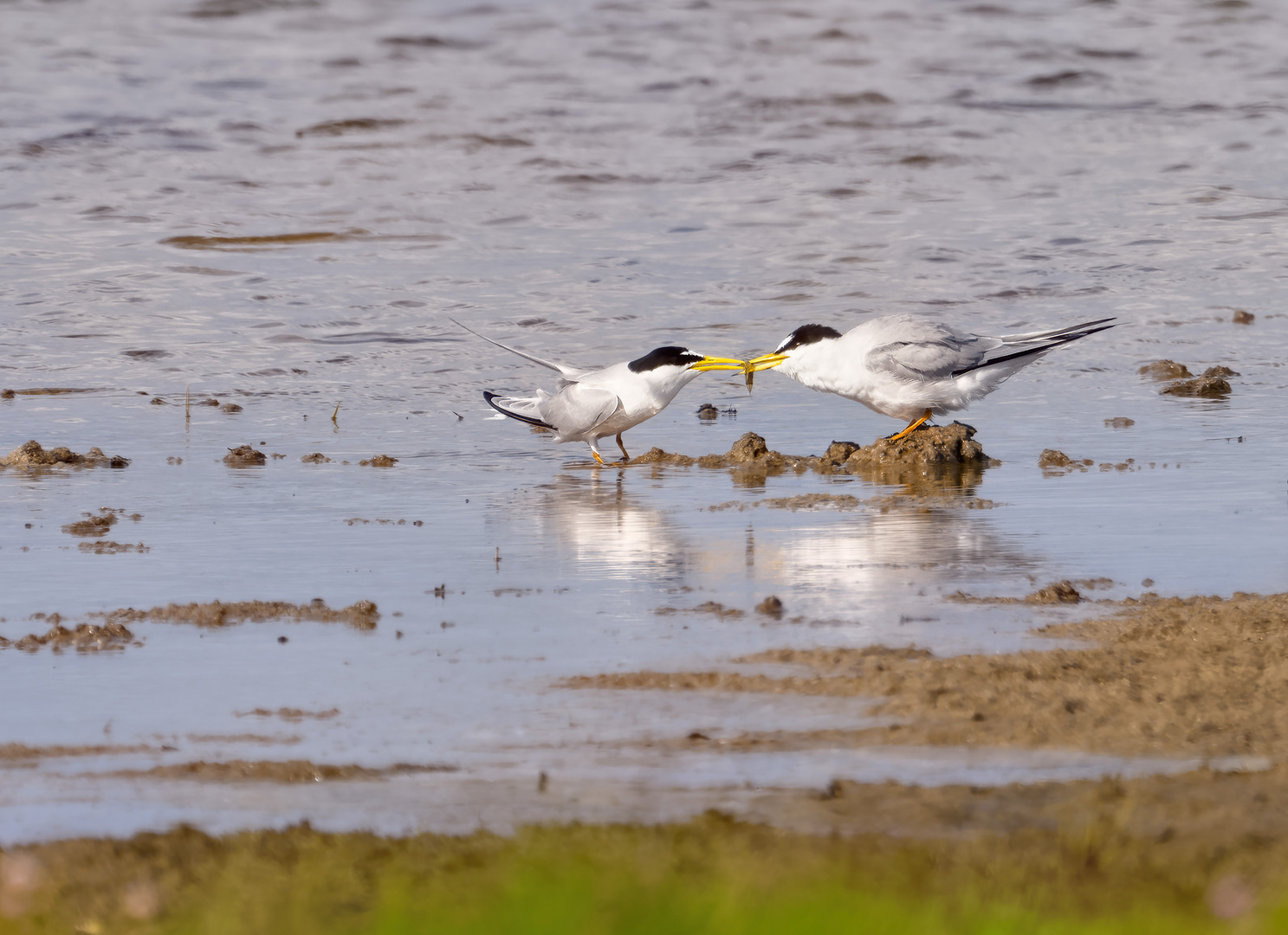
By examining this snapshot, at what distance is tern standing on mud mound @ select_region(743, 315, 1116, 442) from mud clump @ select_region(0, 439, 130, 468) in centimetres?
386

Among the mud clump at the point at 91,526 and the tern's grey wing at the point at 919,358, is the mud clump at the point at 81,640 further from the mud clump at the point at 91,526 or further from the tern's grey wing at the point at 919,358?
the tern's grey wing at the point at 919,358

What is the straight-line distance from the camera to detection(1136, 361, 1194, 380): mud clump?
442 inches

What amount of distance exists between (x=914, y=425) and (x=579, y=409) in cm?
203

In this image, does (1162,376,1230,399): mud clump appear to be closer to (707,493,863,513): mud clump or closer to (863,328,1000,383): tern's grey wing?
(863,328,1000,383): tern's grey wing

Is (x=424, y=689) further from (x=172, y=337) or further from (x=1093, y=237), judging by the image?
(x=1093, y=237)

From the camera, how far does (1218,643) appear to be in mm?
4117

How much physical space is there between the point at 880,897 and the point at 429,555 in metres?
3.66

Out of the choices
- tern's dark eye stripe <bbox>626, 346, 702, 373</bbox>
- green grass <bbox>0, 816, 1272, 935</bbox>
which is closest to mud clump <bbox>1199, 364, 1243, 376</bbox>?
tern's dark eye stripe <bbox>626, 346, 702, 373</bbox>

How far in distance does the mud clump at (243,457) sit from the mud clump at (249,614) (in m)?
3.67

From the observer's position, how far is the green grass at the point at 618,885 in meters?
2.37

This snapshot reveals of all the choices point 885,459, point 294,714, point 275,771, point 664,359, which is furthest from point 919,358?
A: point 275,771

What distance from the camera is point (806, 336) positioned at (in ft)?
29.9

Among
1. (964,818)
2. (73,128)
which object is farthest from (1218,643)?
(73,128)

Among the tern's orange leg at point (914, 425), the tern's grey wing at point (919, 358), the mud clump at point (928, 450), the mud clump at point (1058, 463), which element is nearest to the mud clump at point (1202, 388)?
the tern's orange leg at point (914, 425)
